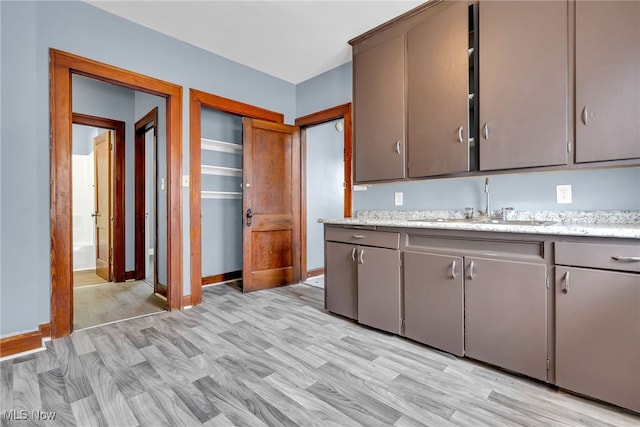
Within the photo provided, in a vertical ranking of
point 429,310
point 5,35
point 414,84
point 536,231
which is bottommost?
point 429,310

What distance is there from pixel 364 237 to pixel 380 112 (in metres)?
1.13

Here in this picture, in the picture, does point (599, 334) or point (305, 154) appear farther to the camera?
point (305, 154)

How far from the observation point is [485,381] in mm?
1706

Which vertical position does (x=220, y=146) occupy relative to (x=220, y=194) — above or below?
above

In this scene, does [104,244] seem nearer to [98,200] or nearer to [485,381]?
[98,200]

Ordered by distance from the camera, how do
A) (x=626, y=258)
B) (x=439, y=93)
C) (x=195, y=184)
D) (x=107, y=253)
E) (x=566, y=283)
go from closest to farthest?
(x=626, y=258), (x=566, y=283), (x=439, y=93), (x=195, y=184), (x=107, y=253)

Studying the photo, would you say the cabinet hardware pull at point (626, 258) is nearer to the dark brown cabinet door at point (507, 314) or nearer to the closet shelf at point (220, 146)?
the dark brown cabinet door at point (507, 314)

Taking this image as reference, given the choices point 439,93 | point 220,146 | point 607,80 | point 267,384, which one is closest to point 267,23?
point 439,93

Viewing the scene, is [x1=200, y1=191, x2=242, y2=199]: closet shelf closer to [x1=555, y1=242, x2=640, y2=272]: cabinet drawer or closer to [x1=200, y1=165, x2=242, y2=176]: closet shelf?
[x1=200, y1=165, x2=242, y2=176]: closet shelf

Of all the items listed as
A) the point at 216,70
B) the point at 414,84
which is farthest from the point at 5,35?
the point at 414,84

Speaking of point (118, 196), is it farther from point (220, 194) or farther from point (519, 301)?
point (519, 301)

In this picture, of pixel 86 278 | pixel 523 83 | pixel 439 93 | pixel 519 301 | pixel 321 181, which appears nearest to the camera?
pixel 519 301

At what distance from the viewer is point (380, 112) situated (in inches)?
105

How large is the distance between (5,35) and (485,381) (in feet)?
12.3
